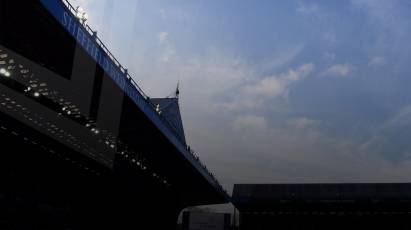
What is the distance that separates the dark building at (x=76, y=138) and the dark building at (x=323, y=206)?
24.8 ft

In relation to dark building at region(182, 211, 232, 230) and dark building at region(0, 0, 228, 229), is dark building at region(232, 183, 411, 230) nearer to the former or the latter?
dark building at region(0, 0, 228, 229)

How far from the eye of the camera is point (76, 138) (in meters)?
48.8

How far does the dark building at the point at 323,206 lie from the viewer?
73.6m

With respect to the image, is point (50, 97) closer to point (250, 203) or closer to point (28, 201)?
point (28, 201)

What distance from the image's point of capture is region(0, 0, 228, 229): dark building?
27359mm

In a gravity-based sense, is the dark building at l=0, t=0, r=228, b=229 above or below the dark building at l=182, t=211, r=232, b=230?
above

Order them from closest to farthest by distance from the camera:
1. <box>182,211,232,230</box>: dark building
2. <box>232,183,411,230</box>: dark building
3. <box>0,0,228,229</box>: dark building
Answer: <box>0,0,228,229</box>: dark building → <box>182,211,232,230</box>: dark building → <box>232,183,411,230</box>: dark building

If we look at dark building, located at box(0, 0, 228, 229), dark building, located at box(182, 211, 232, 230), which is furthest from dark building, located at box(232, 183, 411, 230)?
dark building, located at box(182, 211, 232, 230)

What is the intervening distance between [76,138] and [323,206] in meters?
48.7

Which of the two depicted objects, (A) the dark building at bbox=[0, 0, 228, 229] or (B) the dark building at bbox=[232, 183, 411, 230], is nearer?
(A) the dark building at bbox=[0, 0, 228, 229]

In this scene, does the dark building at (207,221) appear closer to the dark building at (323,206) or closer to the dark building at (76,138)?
the dark building at (76,138)

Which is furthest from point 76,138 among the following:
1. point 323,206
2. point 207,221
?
point 323,206

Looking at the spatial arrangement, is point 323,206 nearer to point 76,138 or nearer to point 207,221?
point 207,221

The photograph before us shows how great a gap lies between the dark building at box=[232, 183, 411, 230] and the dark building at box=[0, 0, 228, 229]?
24.8ft
